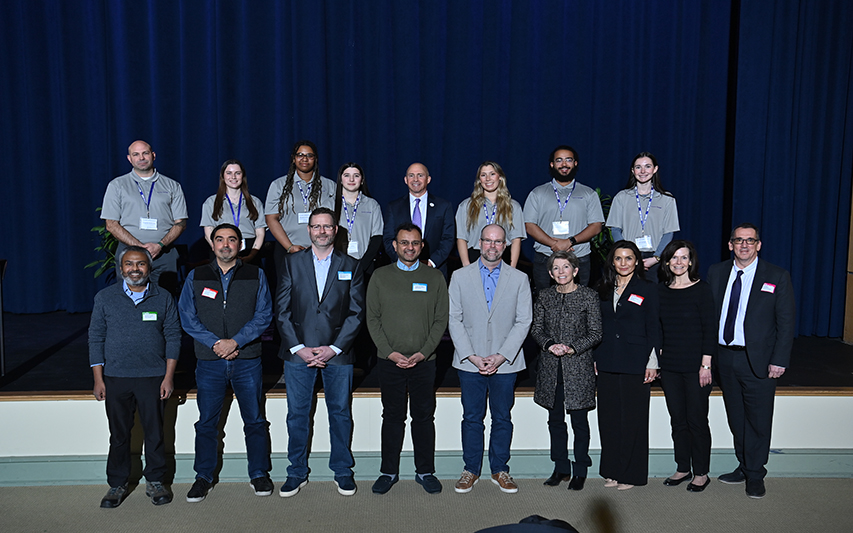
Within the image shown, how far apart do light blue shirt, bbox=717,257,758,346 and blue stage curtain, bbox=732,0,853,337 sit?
8.87ft

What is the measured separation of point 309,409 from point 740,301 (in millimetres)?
2350

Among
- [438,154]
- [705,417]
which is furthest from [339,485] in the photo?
[438,154]

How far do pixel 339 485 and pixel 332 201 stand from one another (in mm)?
1675

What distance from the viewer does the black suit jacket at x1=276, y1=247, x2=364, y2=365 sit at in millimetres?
3139

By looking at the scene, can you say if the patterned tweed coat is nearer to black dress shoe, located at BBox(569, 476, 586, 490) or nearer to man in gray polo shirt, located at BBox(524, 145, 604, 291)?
black dress shoe, located at BBox(569, 476, 586, 490)

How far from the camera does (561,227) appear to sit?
12.8ft

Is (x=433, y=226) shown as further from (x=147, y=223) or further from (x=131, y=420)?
(x=131, y=420)

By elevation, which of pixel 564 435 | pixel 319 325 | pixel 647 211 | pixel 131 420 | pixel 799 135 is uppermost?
pixel 799 135

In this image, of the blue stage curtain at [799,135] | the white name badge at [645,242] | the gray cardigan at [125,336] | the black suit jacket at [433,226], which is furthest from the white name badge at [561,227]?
the blue stage curtain at [799,135]

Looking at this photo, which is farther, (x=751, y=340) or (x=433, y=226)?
(x=433, y=226)

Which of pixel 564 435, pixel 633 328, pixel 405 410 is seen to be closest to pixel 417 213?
pixel 405 410

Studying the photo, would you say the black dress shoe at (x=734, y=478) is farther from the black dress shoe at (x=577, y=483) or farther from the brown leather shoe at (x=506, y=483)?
the brown leather shoe at (x=506, y=483)

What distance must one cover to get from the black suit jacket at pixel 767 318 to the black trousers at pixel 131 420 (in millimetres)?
3031

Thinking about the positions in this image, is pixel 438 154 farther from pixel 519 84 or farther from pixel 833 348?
pixel 833 348
